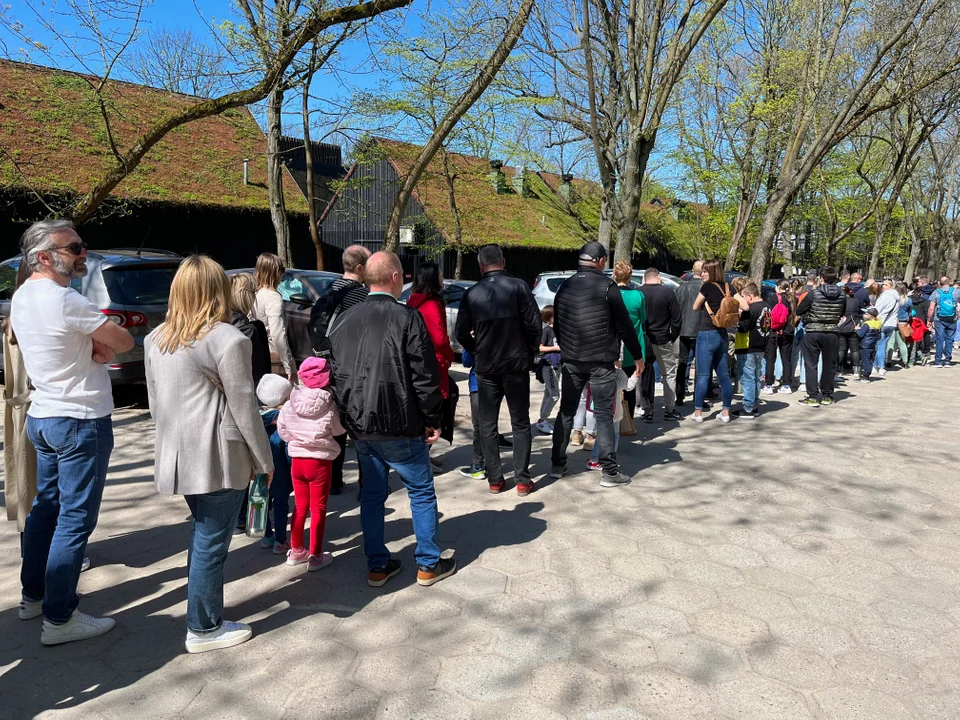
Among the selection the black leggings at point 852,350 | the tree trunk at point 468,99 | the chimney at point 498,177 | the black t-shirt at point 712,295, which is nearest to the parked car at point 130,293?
the tree trunk at point 468,99

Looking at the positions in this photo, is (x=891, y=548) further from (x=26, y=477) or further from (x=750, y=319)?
(x=26, y=477)

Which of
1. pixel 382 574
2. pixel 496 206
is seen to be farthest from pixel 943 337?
pixel 496 206

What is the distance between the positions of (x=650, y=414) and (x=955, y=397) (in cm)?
584

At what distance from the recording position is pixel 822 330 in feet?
31.7

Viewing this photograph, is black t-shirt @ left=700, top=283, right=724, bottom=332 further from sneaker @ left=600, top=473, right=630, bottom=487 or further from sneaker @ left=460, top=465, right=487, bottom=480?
sneaker @ left=460, top=465, right=487, bottom=480

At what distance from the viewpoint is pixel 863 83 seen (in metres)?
14.2

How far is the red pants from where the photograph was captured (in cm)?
412

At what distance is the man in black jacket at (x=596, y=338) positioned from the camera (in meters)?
5.73

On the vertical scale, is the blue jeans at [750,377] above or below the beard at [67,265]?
below

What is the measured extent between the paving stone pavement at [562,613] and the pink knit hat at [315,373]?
1124 millimetres

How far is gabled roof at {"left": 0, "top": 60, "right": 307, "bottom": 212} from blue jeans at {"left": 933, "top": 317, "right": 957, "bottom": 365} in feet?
51.6

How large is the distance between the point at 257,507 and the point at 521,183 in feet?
99.8

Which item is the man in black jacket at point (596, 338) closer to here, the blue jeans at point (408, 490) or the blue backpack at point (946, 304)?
the blue jeans at point (408, 490)

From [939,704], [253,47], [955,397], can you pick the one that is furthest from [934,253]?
A: [939,704]
